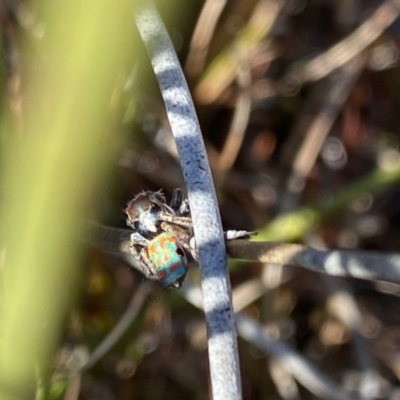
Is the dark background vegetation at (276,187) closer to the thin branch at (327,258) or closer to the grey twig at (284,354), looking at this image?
the grey twig at (284,354)

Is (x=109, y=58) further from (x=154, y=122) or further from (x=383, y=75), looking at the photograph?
(x=383, y=75)

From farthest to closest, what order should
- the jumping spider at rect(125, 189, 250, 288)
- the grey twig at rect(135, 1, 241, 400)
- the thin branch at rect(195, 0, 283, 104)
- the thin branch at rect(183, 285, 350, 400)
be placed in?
the thin branch at rect(195, 0, 283, 104) < the thin branch at rect(183, 285, 350, 400) < the jumping spider at rect(125, 189, 250, 288) < the grey twig at rect(135, 1, 241, 400)

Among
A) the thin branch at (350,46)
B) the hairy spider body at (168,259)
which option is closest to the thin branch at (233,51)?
the thin branch at (350,46)

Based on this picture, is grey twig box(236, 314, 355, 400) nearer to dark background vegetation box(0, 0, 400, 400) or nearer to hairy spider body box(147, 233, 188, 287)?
dark background vegetation box(0, 0, 400, 400)

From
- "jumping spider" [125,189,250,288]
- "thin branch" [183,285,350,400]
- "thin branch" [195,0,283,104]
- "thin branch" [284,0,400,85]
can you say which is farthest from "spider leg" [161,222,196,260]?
"thin branch" [284,0,400,85]

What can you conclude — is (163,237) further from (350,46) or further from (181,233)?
(350,46)

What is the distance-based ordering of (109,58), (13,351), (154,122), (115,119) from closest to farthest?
1. (109,58)
2. (13,351)
3. (115,119)
4. (154,122)

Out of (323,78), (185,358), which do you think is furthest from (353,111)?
(185,358)

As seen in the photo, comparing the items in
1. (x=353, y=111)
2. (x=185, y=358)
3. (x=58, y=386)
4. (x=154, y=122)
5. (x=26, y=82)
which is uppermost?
(x=353, y=111)
